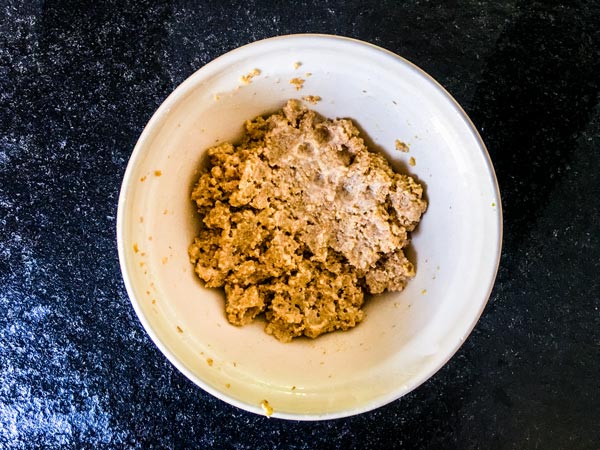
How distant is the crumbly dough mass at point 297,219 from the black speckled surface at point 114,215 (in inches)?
9.3

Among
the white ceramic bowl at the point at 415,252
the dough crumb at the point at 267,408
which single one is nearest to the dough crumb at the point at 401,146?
the white ceramic bowl at the point at 415,252

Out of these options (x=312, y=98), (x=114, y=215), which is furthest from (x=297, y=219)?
(x=114, y=215)

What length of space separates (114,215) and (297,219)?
34 centimetres

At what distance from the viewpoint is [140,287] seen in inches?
30.6

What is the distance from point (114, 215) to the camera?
1.00 meters

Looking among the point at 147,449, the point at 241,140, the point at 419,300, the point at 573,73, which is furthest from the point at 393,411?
the point at 573,73

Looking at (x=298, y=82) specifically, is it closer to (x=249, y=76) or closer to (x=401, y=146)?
(x=249, y=76)

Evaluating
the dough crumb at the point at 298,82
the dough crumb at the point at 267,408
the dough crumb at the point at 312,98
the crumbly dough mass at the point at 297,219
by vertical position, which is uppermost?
the dough crumb at the point at 298,82

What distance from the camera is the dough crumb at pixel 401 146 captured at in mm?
863

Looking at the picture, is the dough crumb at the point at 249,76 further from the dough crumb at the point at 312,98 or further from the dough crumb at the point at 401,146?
the dough crumb at the point at 401,146

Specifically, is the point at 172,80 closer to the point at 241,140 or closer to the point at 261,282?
the point at 241,140

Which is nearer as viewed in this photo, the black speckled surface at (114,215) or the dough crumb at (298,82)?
the dough crumb at (298,82)

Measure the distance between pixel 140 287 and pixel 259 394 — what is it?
22 cm

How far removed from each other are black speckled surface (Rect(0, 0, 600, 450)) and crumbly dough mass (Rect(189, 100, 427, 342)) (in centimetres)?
24
